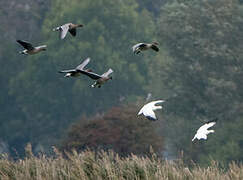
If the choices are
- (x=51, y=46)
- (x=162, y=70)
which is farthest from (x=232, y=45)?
(x=51, y=46)

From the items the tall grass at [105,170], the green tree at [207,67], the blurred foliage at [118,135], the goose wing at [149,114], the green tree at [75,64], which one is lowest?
the tall grass at [105,170]

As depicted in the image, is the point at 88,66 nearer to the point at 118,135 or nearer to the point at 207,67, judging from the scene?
the point at 207,67

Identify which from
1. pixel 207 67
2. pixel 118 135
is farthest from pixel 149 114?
pixel 207 67

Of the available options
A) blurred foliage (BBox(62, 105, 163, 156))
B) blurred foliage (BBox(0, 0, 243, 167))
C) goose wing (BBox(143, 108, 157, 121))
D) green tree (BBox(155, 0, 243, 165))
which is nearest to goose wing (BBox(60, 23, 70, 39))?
goose wing (BBox(143, 108, 157, 121))

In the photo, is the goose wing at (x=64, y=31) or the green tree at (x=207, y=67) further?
the green tree at (x=207, y=67)

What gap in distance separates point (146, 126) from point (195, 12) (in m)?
8.91

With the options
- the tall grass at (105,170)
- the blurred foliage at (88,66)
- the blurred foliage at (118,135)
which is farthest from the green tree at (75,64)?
the tall grass at (105,170)

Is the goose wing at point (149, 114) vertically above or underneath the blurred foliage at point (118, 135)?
underneath

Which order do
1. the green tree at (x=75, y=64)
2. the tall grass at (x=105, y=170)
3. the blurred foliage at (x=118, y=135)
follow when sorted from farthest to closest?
the green tree at (x=75, y=64) → the blurred foliage at (x=118, y=135) → the tall grass at (x=105, y=170)

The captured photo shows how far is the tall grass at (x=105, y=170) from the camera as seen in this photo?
11203 mm

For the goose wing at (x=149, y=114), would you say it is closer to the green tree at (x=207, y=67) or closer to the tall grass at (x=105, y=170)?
the tall grass at (x=105, y=170)

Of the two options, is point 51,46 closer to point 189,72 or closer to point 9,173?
point 189,72

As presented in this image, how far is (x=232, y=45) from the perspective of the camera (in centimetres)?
4097

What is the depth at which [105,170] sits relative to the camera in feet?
38.2
